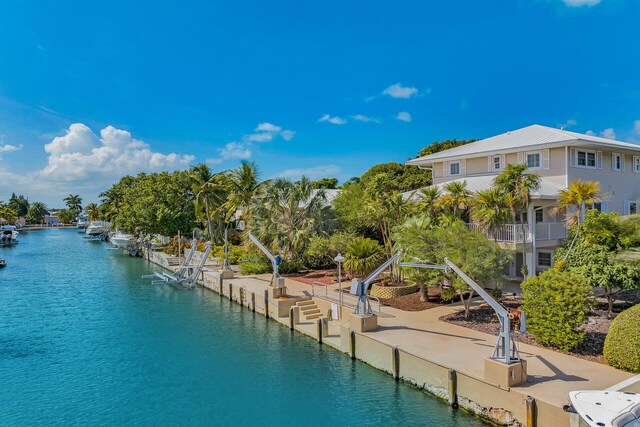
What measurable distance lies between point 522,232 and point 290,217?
54.3 feet

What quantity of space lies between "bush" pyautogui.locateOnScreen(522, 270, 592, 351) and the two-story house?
881 centimetres

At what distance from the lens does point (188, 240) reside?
55219 mm

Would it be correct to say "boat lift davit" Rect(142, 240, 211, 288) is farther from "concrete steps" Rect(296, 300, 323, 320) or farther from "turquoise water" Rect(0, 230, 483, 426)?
"concrete steps" Rect(296, 300, 323, 320)

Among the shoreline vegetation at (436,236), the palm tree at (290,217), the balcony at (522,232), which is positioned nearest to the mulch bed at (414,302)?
the shoreline vegetation at (436,236)

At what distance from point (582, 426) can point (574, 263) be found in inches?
416

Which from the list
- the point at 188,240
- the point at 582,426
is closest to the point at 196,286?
the point at 188,240

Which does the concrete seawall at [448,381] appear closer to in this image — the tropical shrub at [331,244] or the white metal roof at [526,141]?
the tropical shrub at [331,244]

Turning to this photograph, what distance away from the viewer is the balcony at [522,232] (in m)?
23.6

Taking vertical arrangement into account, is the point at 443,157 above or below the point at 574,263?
above

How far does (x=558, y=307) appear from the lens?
46.7ft

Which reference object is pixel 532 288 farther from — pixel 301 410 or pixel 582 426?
pixel 301 410

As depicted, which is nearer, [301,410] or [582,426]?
[582,426]

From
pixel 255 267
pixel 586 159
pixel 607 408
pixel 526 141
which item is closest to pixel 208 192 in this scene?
pixel 255 267

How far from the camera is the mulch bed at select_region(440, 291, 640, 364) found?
14.8m
